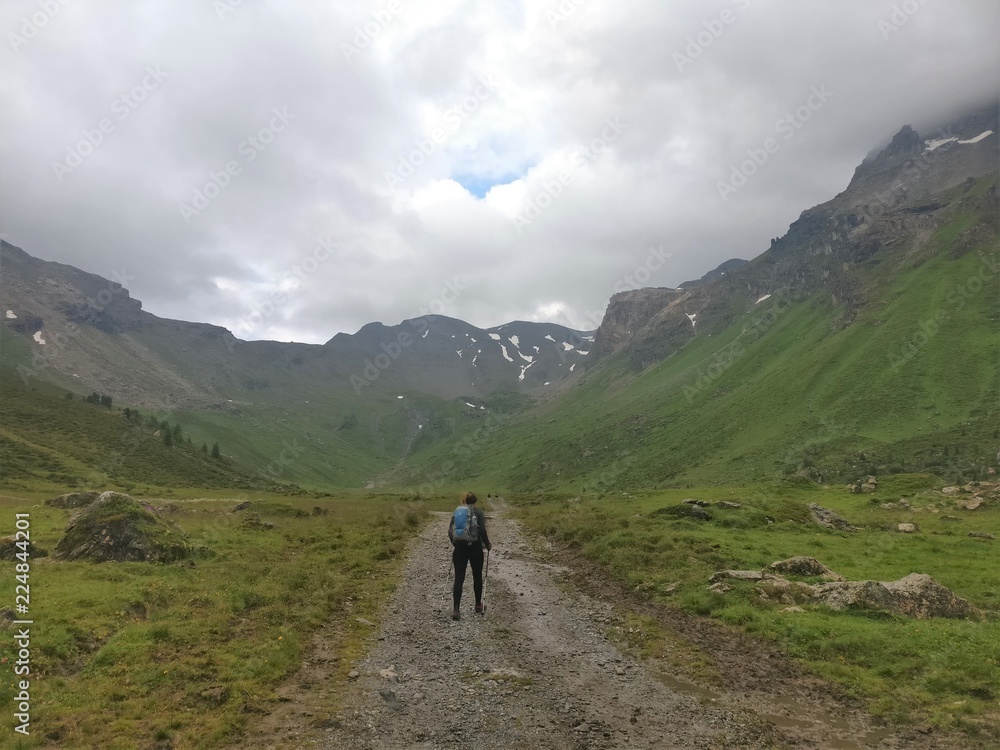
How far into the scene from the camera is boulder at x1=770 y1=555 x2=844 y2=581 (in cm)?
2247

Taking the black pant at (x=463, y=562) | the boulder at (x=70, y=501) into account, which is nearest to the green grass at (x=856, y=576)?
the black pant at (x=463, y=562)

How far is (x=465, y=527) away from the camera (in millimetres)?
17672

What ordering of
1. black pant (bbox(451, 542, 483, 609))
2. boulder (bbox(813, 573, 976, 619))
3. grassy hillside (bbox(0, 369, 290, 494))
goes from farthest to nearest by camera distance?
1. grassy hillside (bbox(0, 369, 290, 494))
2. black pant (bbox(451, 542, 483, 609))
3. boulder (bbox(813, 573, 976, 619))

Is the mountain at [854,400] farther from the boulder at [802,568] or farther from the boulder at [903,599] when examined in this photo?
the boulder at [903,599]

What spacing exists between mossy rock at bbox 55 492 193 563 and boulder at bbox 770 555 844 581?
26.4 m

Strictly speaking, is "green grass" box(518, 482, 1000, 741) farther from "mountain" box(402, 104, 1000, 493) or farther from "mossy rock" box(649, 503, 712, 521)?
"mountain" box(402, 104, 1000, 493)

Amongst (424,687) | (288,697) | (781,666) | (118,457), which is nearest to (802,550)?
(781,666)

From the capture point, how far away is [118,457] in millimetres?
109312

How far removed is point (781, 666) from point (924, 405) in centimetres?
11841

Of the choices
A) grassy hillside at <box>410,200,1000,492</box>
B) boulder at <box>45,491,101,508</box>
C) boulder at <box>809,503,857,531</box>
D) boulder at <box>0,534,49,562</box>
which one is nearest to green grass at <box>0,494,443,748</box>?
boulder at <box>0,534,49,562</box>

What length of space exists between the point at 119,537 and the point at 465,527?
54.0 ft

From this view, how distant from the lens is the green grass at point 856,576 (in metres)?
12.4

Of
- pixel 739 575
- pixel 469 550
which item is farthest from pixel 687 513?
pixel 469 550

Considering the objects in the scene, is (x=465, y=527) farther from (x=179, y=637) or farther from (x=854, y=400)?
(x=854, y=400)
